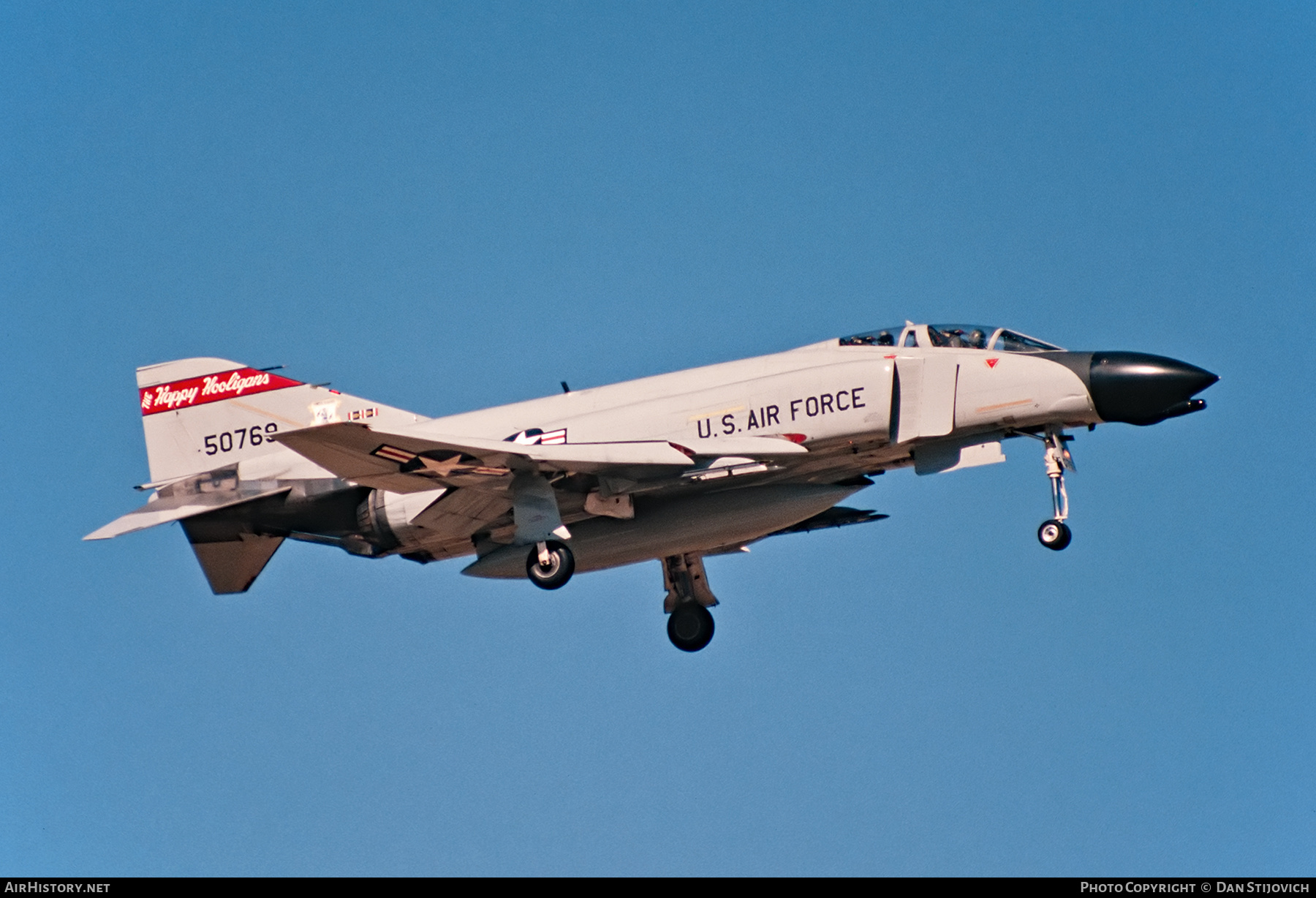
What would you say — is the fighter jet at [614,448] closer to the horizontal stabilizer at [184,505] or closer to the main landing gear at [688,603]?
the horizontal stabilizer at [184,505]

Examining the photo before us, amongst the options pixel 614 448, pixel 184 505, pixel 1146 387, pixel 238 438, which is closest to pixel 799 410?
pixel 614 448

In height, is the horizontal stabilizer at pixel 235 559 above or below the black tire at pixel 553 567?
above

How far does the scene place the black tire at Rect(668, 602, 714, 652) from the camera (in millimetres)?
25297

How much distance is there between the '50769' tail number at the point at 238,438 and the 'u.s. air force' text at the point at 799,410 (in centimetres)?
606

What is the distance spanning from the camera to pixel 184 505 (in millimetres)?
22547

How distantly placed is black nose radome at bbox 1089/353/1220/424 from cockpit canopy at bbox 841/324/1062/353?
0.82 metres

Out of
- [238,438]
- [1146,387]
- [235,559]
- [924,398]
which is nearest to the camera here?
[1146,387]

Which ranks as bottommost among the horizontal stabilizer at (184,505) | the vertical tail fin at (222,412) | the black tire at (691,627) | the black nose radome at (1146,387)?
the black tire at (691,627)

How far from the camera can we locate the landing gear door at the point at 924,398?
21.0m

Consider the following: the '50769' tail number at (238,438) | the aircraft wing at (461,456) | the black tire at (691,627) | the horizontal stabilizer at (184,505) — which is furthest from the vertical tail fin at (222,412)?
the black tire at (691,627)

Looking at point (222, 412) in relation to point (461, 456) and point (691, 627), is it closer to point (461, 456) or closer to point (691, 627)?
point (461, 456)

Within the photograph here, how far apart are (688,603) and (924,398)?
586 cm

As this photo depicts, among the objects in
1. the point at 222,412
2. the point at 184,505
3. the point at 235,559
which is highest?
the point at 222,412
